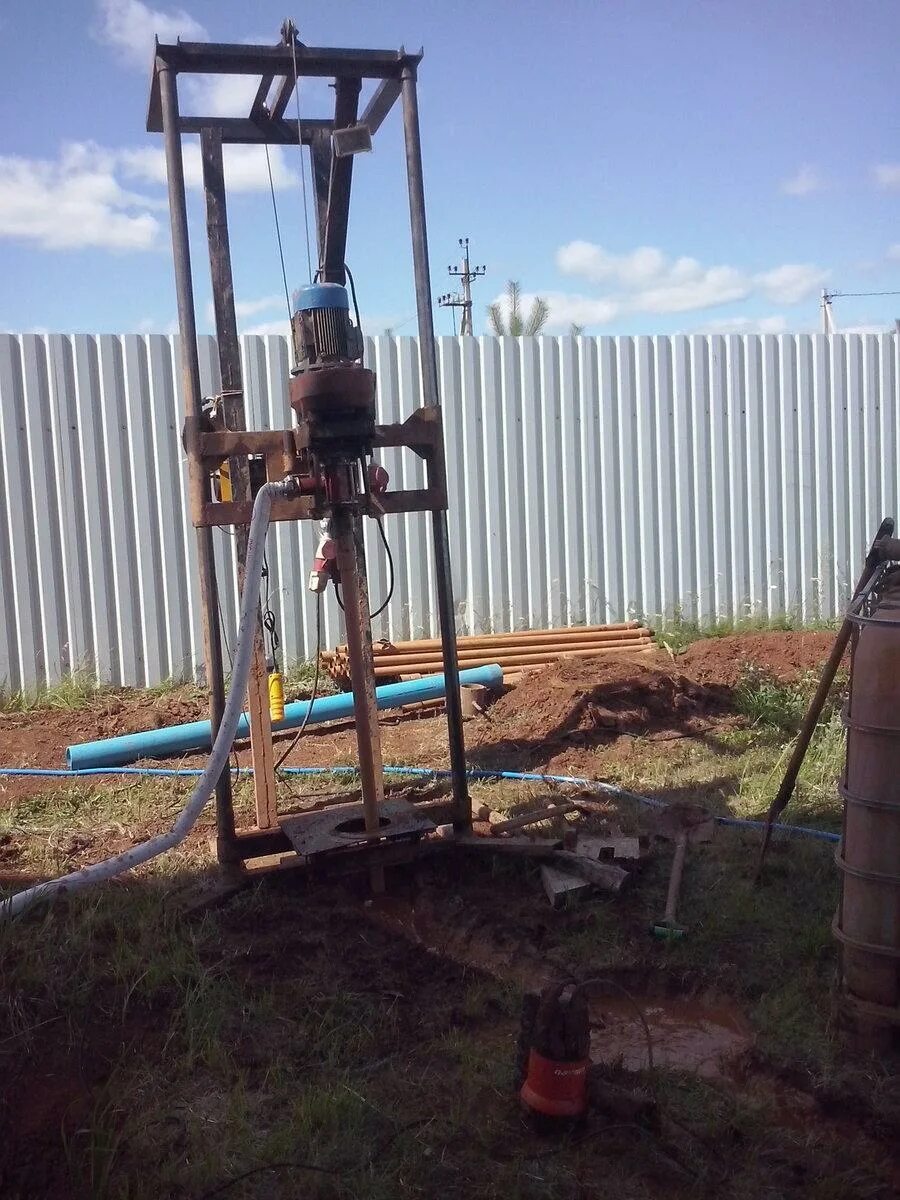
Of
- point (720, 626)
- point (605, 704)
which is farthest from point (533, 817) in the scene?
point (720, 626)

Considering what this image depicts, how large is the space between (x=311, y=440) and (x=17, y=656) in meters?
5.10

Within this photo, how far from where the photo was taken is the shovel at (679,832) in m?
3.78

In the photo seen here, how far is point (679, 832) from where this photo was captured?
15.2 ft

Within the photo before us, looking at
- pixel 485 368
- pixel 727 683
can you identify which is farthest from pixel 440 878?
pixel 485 368

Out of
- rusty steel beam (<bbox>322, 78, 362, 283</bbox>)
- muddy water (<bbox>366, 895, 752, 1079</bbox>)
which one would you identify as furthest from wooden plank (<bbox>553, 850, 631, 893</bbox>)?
rusty steel beam (<bbox>322, 78, 362, 283</bbox>)

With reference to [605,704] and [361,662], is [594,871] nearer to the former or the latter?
[361,662]

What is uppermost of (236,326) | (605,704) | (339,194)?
(339,194)

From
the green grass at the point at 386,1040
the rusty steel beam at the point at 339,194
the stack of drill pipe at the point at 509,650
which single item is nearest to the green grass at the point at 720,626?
the stack of drill pipe at the point at 509,650

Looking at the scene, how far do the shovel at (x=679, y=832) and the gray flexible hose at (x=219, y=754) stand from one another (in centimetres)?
162

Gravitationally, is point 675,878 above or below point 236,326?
below

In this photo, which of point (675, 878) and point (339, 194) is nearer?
point (675, 878)

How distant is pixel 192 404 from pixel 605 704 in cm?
352

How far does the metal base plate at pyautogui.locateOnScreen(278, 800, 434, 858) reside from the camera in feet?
12.8

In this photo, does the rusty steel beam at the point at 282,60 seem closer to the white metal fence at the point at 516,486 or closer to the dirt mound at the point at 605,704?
the dirt mound at the point at 605,704
